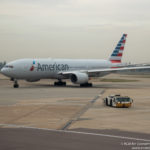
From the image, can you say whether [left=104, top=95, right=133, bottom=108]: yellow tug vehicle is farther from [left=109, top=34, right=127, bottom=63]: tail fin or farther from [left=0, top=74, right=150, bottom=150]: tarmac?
[left=109, top=34, right=127, bottom=63]: tail fin

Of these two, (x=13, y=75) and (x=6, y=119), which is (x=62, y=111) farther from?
(x=13, y=75)

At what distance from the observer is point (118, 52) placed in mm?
62250

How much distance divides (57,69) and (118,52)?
1416 centimetres

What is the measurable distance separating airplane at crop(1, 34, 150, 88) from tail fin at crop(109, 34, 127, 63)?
2.19 metres

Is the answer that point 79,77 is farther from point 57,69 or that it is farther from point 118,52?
point 118,52

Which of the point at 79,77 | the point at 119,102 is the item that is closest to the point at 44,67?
the point at 79,77

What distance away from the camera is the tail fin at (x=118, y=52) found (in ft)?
204

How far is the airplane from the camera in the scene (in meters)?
48.8

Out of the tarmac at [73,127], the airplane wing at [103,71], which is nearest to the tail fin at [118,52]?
the airplane wing at [103,71]

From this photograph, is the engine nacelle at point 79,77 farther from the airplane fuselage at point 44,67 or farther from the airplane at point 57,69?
the airplane fuselage at point 44,67

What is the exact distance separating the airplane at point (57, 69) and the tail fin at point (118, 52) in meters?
2.19

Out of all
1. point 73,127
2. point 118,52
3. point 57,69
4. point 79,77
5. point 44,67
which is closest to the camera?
point 73,127

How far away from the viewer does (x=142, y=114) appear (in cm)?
2203

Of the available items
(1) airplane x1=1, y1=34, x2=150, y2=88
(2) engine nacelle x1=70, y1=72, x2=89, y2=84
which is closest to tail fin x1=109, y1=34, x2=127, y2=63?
(1) airplane x1=1, y1=34, x2=150, y2=88
